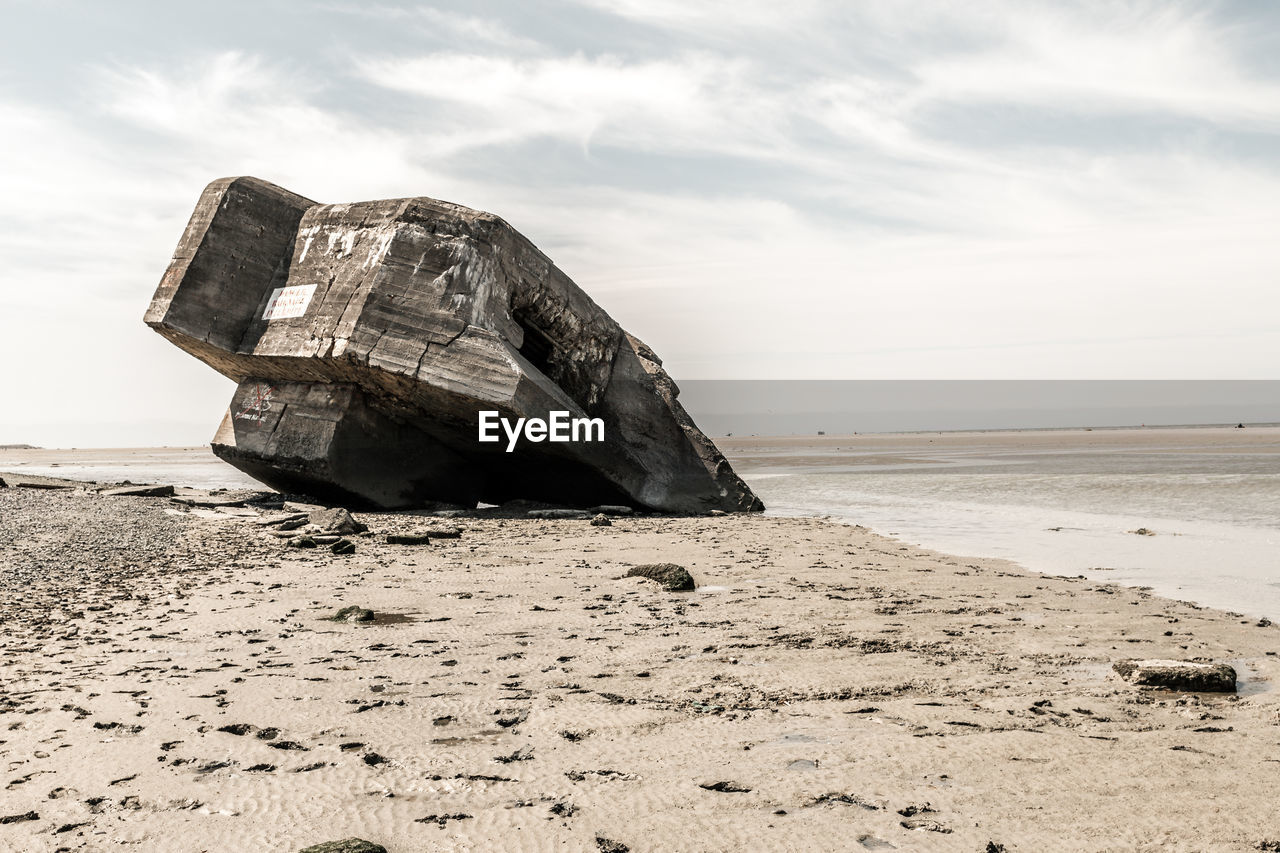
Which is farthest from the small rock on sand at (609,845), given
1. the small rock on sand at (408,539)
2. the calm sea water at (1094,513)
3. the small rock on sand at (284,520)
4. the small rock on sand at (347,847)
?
the small rock on sand at (284,520)

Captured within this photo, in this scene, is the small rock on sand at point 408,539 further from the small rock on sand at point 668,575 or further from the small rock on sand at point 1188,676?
the small rock on sand at point 1188,676

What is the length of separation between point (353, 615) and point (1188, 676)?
13.1ft

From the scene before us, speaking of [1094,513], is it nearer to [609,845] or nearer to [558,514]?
[558,514]

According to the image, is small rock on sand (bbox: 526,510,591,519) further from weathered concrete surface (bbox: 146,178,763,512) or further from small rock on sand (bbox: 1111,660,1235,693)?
small rock on sand (bbox: 1111,660,1235,693)

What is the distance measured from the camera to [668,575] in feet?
21.1

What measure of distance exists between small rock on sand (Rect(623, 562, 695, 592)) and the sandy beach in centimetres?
17

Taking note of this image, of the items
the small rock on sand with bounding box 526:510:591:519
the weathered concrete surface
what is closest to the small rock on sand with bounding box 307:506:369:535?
the weathered concrete surface

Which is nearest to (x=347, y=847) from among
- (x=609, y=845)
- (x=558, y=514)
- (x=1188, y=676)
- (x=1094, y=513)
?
(x=609, y=845)

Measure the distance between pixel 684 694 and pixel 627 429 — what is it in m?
8.12

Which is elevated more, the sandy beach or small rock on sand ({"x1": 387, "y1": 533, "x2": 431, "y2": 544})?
the sandy beach

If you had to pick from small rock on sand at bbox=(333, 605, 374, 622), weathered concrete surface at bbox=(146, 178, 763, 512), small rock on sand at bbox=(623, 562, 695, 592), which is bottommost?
small rock on sand at bbox=(333, 605, 374, 622)

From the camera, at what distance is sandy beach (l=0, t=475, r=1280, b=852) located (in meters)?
2.51

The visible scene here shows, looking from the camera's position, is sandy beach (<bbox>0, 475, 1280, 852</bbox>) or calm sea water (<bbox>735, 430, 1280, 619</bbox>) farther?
calm sea water (<bbox>735, 430, 1280, 619</bbox>)

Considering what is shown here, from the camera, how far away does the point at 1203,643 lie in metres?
4.70
